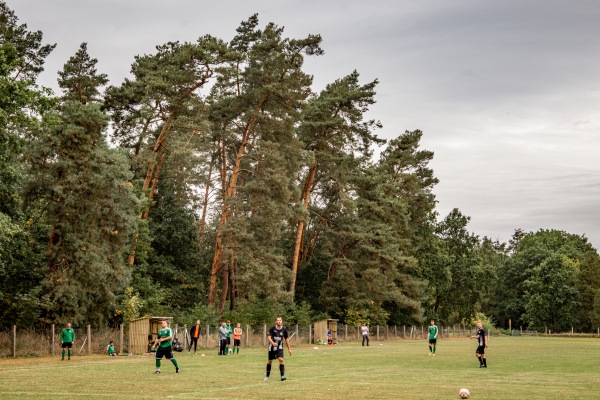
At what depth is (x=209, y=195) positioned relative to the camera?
2837 inches

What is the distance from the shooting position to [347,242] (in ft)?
237

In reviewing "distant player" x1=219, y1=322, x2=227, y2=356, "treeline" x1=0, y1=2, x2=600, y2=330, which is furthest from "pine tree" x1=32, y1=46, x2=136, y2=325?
"distant player" x1=219, y1=322, x2=227, y2=356

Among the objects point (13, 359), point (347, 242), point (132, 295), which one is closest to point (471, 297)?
point (347, 242)

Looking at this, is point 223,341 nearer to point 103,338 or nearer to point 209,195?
point 103,338

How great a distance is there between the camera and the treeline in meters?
40.1

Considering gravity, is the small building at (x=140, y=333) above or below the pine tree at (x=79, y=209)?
below

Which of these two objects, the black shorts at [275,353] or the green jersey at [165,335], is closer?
the black shorts at [275,353]

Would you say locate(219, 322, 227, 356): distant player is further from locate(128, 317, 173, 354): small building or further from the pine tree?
the pine tree

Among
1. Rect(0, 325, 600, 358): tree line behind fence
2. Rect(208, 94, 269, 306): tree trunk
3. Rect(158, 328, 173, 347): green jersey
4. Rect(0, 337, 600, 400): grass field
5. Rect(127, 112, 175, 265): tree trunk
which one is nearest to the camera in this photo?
Rect(0, 337, 600, 400): grass field

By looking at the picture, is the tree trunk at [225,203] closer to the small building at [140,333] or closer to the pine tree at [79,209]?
the pine tree at [79,209]

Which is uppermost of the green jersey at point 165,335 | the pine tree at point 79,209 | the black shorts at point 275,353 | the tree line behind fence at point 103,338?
the pine tree at point 79,209

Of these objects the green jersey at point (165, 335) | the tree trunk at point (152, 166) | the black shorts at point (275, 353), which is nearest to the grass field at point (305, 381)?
the black shorts at point (275, 353)

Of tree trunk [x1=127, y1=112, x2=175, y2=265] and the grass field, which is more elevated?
tree trunk [x1=127, y1=112, x2=175, y2=265]

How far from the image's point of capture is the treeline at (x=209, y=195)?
40094 millimetres
